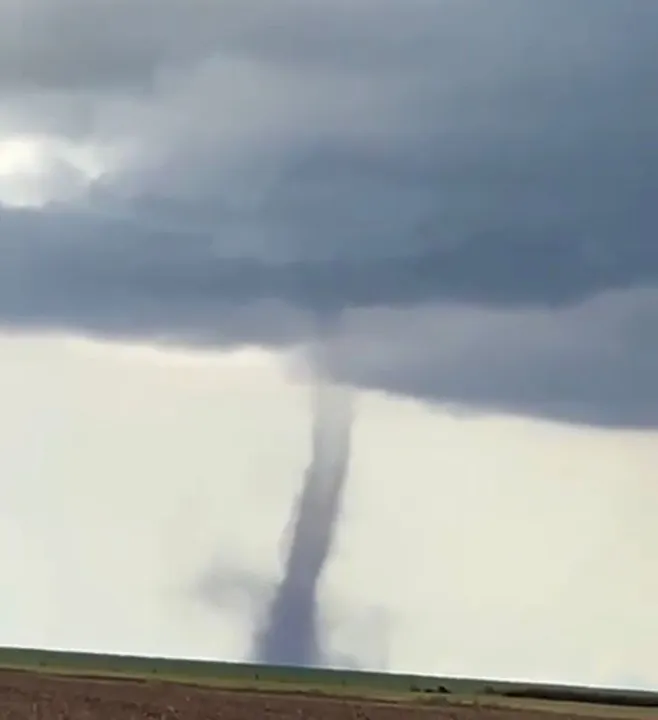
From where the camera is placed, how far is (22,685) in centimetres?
4750

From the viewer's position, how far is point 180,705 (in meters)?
46.7

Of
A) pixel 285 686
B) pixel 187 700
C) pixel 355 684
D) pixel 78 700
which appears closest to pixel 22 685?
pixel 78 700

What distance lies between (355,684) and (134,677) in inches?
401

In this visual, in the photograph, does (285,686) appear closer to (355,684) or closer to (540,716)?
(355,684)

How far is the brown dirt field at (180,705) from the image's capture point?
146 feet

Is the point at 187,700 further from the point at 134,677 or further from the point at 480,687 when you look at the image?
the point at 480,687

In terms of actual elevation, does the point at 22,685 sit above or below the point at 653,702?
below

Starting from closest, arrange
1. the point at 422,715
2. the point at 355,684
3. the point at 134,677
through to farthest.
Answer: the point at 422,715 → the point at 134,677 → the point at 355,684

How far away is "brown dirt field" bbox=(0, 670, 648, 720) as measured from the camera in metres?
44.6

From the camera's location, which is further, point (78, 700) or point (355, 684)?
point (355, 684)

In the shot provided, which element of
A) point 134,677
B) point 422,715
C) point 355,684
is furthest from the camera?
point 355,684

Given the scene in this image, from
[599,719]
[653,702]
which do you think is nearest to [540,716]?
[599,719]

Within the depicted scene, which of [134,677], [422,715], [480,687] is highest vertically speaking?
[480,687]

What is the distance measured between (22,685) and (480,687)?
21.9 m
